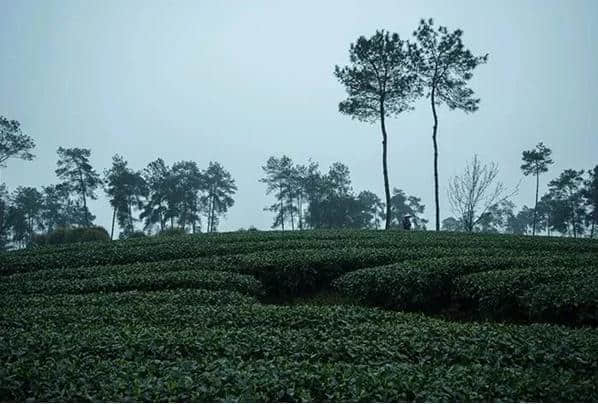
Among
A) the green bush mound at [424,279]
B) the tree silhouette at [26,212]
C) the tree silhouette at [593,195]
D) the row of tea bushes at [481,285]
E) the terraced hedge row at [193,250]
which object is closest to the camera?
the row of tea bushes at [481,285]

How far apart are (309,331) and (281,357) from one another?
5.11 ft

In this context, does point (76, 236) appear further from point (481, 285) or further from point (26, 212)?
point (26, 212)

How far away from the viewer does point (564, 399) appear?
461cm

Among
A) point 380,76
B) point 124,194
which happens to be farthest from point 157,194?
point 380,76

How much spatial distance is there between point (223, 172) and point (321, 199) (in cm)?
1729

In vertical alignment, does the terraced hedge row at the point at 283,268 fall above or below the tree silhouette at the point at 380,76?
below

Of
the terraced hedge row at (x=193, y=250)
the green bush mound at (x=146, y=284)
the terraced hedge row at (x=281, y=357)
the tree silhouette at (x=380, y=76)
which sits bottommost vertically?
the terraced hedge row at (x=281, y=357)

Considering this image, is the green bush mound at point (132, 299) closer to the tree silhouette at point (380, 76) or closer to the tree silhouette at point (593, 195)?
the tree silhouette at point (380, 76)

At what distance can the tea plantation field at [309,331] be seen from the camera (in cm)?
491

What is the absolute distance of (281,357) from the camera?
5.95 meters

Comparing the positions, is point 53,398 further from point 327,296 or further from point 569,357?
point 327,296

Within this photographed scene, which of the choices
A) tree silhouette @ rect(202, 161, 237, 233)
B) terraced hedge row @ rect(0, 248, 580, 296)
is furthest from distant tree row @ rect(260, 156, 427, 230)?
terraced hedge row @ rect(0, 248, 580, 296)

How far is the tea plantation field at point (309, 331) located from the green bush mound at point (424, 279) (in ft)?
0.13

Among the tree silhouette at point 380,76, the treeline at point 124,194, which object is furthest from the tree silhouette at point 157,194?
the tree silhouette at point 380,76
